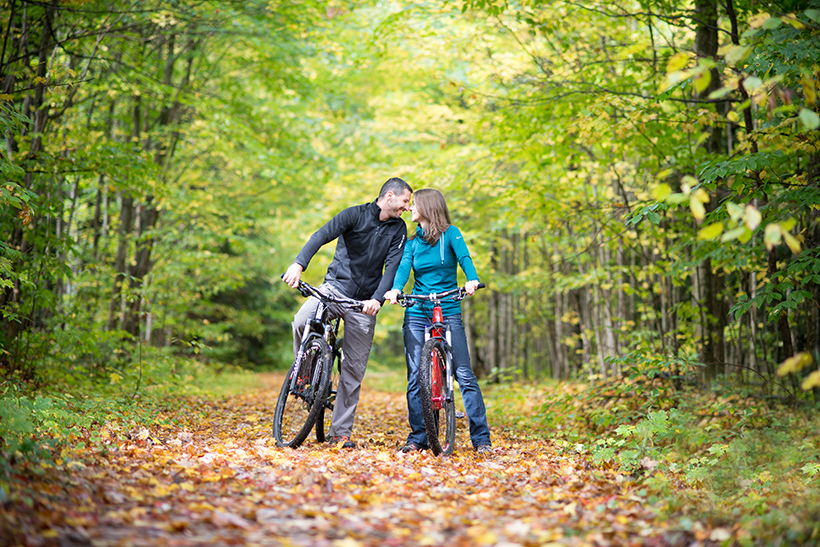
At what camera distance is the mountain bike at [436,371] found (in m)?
4.46

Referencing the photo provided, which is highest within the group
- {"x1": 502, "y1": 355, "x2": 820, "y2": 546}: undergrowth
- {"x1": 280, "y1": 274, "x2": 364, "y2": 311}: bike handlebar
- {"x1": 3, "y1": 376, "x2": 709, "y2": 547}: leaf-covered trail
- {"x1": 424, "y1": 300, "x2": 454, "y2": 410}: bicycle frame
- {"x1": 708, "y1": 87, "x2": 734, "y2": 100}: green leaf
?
{"x1": 708, "y1": 87, "x2": 734, "y2": 100}: green leaf

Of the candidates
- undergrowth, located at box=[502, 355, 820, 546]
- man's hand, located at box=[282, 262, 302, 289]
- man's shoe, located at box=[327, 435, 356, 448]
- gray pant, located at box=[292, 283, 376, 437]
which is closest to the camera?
undergrowth, located at box=[502, 355, 820, 546]

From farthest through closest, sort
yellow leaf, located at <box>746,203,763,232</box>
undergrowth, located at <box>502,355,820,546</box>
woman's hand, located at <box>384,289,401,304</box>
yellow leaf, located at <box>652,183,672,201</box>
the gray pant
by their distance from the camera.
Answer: the gray pant
woman's hand, located at <box>384,289,401,304</box>
undergrowth, located at <box>502,355,820,546</box>
yellow leaf, located at <box>652,183,672,201</box>
yellow leaf, located at <box>746,203,763,232</box>

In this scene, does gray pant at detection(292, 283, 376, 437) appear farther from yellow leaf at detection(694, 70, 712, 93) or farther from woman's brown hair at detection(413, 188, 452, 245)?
yellow leaf at detection(694, 70, 712, 93)

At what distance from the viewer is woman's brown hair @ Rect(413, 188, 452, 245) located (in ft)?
15.6

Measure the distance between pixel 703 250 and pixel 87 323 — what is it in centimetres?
799

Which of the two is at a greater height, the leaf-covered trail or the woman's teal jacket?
the woman's teal jacket

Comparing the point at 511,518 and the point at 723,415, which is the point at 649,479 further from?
the point at 723,415

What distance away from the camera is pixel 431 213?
4773 mm

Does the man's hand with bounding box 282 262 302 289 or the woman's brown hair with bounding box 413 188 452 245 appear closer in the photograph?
the man's hand with bounding box 282 262 302 289

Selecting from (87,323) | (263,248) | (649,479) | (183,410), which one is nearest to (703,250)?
(649,479)

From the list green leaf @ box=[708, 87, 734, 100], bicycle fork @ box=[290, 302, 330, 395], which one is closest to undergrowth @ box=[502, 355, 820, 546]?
green leaf @ box=[708, 87, 734, 100]

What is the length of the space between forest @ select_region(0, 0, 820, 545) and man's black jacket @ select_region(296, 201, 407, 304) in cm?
209

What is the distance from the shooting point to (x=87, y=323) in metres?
8.27
